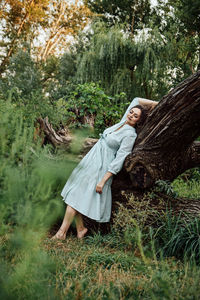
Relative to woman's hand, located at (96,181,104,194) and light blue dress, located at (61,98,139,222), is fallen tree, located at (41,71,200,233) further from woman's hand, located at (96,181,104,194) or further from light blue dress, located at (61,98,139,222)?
woman's hand, located at (96,181,104,194)

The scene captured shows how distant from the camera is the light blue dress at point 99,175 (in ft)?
11.0

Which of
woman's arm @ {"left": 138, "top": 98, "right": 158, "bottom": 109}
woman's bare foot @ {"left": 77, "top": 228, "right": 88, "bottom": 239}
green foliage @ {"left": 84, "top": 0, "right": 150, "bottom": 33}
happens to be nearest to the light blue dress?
woman's bare foot @ {"left": 77, "top": 228, "right": 88, "bottom": 239}

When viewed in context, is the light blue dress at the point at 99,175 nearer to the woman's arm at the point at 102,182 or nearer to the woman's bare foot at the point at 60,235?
the woman's arm at the point at 102,182

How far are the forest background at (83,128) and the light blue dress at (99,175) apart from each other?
0.30 m

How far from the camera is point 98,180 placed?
3445 mm

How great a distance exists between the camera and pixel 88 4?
1855 cm

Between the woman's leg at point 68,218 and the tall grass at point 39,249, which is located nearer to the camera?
the tall grass at point 39,249

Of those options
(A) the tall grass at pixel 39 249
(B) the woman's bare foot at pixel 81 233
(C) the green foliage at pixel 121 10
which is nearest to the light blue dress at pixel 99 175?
(B) the woman's bare foot at pixel 81 233

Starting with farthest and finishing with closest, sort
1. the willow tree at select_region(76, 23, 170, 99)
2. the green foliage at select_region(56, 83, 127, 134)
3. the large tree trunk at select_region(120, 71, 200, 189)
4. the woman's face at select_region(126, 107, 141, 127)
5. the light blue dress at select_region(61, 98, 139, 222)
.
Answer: the willow tree at select_region(76, 23, 170, 99)
the green foliage at select_region(56, 83, 127, 134)
the woman's face at select_region(126, 107, 141, 127)
the light blue dress at select_region(61, 98, 139, 222)
the large tree trunk at select_region(120, 71, 200, 189)

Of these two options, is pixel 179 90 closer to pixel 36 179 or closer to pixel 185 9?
pixel 36 179

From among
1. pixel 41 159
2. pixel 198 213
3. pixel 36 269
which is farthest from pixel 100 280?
pixel 198 213

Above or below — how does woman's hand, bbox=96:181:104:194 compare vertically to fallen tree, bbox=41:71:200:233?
below

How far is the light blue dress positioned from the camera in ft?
11.0

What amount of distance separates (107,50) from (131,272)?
34.5 feet
